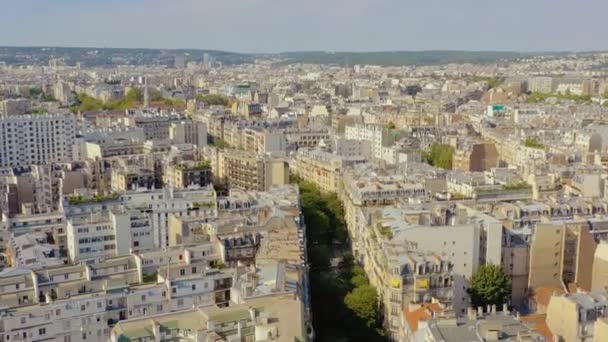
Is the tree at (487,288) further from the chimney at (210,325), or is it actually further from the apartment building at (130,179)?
the apartment building at (130,179)

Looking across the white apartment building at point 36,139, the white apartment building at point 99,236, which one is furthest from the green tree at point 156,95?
the white apartment building at point 99,236

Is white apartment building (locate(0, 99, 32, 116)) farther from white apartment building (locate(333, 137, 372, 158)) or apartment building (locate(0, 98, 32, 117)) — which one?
white apartment building (locate(333, 137, 372, 158))

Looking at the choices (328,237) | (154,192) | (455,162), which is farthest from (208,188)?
(455,162)

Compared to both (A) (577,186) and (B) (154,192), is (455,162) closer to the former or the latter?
(A) (577,186)

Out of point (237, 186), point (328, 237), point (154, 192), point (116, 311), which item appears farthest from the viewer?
point (237, 186)

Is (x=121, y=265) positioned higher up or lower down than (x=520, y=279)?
higher up

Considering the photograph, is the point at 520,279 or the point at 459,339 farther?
the point at 520,279

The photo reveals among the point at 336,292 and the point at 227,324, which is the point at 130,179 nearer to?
the point at 336,292
